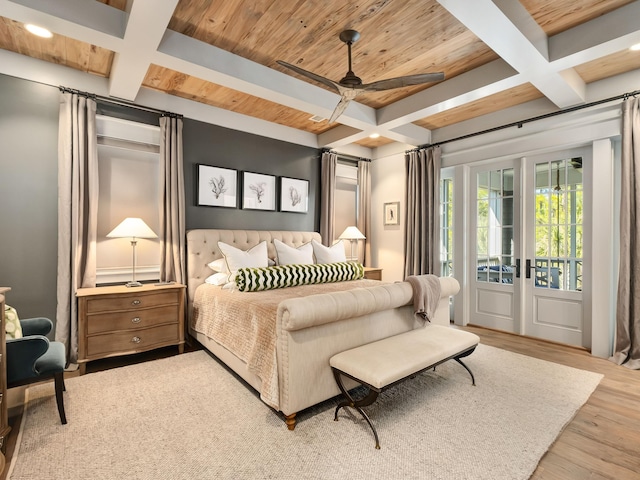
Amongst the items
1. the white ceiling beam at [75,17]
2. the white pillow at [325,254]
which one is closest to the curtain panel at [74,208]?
the white ceiling beam at [75,17]

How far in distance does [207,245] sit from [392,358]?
2.59m

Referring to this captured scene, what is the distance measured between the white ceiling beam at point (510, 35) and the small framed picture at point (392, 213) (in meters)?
2.67

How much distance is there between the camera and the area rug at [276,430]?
5.66 ft

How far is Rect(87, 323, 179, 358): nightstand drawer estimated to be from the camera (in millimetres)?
2934

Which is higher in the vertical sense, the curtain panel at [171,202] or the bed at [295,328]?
the curtain panel at [171,202]

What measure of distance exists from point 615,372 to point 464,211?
245 cm

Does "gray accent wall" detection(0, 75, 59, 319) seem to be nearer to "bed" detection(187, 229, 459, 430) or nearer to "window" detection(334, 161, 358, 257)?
"bed" detection(187, 229, 459, 430)

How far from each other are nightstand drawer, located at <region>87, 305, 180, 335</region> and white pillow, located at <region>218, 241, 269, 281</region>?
706 millimetres

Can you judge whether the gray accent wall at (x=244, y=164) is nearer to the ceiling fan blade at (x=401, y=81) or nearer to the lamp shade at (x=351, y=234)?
the lamp shade at (x=351, y=234)

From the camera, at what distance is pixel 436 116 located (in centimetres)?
440

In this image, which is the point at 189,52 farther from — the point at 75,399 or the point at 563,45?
the point at 563,45

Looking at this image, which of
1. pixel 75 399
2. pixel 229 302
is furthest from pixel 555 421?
pixel 75 399

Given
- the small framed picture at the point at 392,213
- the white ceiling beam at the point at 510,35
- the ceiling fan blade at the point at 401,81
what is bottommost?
the small framed picture at the point at 392,213

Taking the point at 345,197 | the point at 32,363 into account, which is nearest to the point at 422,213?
the point at 345,197
